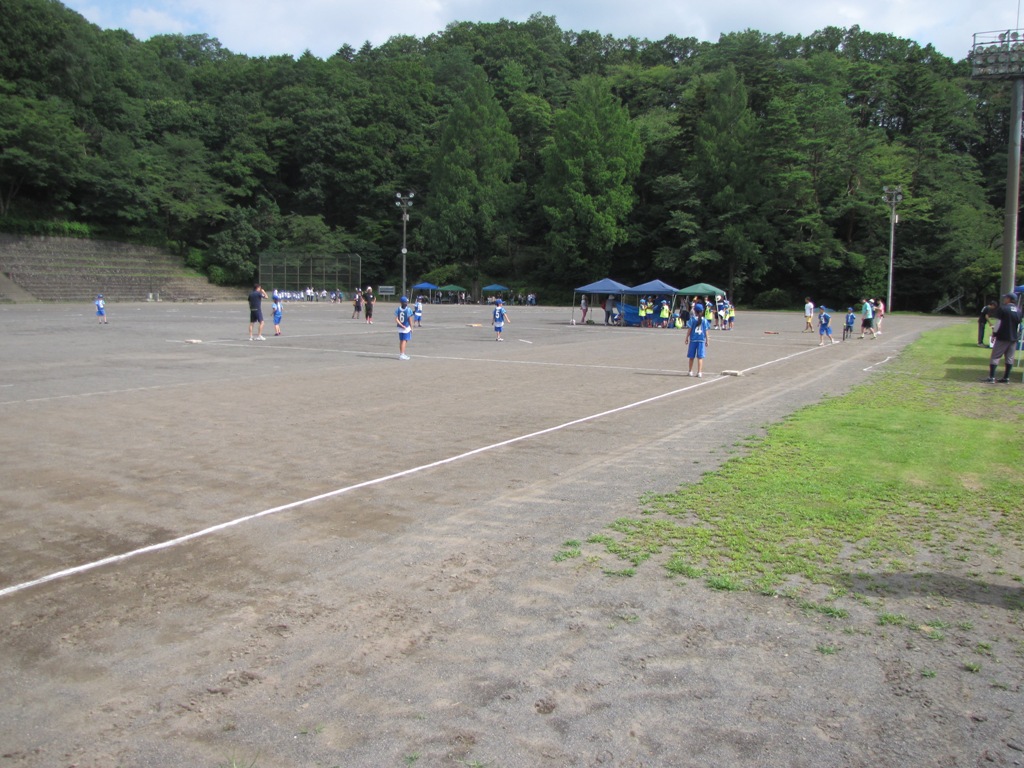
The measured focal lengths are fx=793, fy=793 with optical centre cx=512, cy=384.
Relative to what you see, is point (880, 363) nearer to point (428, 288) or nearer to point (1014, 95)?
point (1014, 95)

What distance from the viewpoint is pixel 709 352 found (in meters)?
26.4

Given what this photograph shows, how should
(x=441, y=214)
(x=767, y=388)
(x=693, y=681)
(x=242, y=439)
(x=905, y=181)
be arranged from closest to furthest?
(x=693, y=681) < (x=242, y=439) < (x=767, y=388) < (x=905, y=181) < (x=441, y=214)

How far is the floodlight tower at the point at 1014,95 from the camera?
96.4 feet

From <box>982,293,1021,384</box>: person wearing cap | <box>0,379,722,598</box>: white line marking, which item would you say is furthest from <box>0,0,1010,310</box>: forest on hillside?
<box>0,379,722,598</box>: white line marking

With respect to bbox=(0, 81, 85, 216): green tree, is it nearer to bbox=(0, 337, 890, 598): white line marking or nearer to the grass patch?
bbox=(0, 337, 890, 598): white line marking

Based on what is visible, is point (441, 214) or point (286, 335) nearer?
point (286, 335)

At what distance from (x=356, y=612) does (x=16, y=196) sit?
88.6 m

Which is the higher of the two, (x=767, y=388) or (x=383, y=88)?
(x=383, y=88)

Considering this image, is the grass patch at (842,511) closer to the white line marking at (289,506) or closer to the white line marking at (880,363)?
the white line marking at (289,506)

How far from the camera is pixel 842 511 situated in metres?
7.02

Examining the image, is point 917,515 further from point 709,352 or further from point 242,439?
point 709,352

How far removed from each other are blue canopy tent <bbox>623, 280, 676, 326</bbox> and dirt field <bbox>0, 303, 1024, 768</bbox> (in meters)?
35.1

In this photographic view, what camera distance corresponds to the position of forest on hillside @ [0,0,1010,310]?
7256 centimetres

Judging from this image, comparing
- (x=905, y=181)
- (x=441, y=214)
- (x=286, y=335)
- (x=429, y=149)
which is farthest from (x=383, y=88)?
(x=286, y=335)
